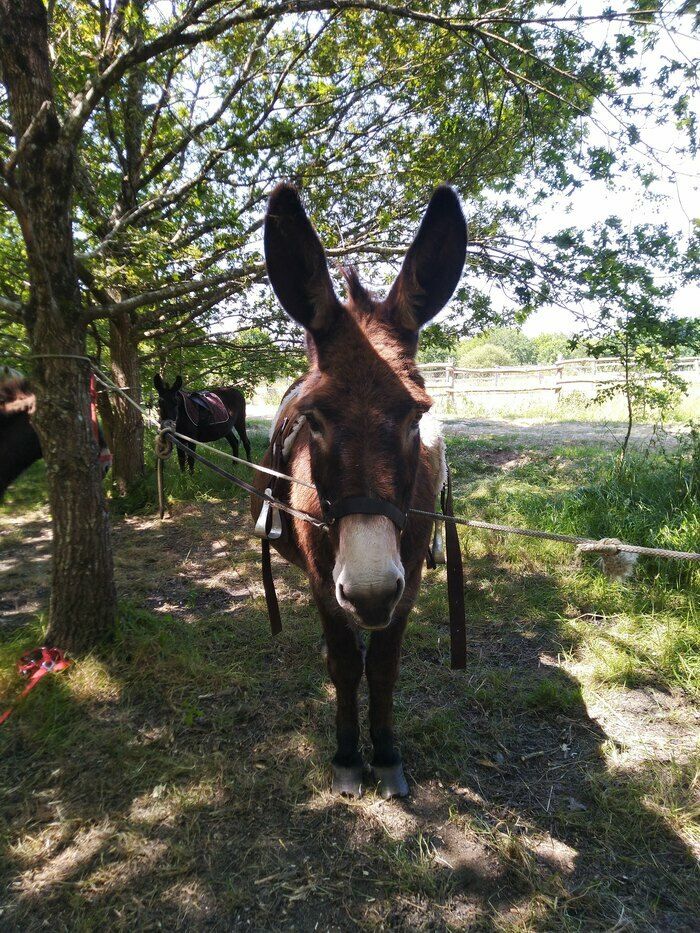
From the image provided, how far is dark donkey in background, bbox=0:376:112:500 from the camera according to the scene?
409 cm

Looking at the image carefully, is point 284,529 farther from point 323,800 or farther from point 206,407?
point 206,407

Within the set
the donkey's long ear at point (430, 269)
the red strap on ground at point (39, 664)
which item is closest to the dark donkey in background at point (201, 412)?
the red strap on ground at point (39, 664)

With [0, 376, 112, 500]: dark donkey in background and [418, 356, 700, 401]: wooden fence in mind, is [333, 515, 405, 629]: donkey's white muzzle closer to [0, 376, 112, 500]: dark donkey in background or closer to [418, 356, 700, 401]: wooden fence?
[0, 376, 112, 500]: dark donkey in background

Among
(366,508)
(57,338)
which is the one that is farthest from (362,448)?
(57,338)

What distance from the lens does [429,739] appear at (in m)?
2.67

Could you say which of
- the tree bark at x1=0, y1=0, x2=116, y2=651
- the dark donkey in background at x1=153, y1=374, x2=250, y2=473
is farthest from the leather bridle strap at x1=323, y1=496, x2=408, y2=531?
the dark donkey in background at x1=153, y1=374, x2=250, y2=473

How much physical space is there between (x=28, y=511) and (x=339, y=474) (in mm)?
7752

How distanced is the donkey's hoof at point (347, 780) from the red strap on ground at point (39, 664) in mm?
2076

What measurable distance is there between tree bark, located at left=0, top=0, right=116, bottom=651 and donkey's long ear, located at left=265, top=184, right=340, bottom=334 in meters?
1.91

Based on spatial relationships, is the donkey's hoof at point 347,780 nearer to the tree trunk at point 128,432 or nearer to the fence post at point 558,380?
the tree trunk at point 128,432

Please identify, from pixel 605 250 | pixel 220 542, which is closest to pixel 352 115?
pixel 605 250

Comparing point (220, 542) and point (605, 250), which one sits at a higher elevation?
point (605, 250)

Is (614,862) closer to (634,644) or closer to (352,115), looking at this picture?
(634,644)

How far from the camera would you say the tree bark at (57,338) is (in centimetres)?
268
